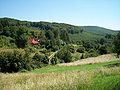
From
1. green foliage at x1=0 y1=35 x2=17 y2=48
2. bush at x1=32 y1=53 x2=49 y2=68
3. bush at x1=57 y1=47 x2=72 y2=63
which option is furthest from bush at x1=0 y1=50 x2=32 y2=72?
green foliage at x1=0 y1=35 x2=17 y2=48

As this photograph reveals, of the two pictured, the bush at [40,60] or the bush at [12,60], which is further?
the bush at [40,60]

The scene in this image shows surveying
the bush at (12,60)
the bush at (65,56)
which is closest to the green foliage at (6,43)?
the bush at (65,56)

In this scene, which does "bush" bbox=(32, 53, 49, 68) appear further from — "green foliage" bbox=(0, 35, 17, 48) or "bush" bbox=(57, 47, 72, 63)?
"green foliage" bbox=(0, 35, 17, 48)

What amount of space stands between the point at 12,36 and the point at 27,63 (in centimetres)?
7037

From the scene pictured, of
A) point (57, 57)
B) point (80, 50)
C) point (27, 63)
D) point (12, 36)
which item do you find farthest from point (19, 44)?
point (27, 63)

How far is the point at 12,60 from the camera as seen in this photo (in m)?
47.3

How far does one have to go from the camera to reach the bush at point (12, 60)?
4706 cm

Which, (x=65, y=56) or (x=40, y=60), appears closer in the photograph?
(x=40, y=60)

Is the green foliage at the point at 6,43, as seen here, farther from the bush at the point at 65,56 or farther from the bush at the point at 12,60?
the bush at the point at 12,60

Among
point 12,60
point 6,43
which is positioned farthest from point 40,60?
point 6,43

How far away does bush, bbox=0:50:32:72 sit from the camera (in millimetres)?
47062

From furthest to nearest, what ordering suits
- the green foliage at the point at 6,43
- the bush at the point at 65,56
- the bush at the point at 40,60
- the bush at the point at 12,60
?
the green foliage at the point at 6,43, the bush at the point at 65,56, the bush at the point at 40,60, the bush at the point at 12,60

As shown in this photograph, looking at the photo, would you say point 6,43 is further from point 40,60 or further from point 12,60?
point 12,60

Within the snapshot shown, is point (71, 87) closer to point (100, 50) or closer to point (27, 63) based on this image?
point (27, 63)
